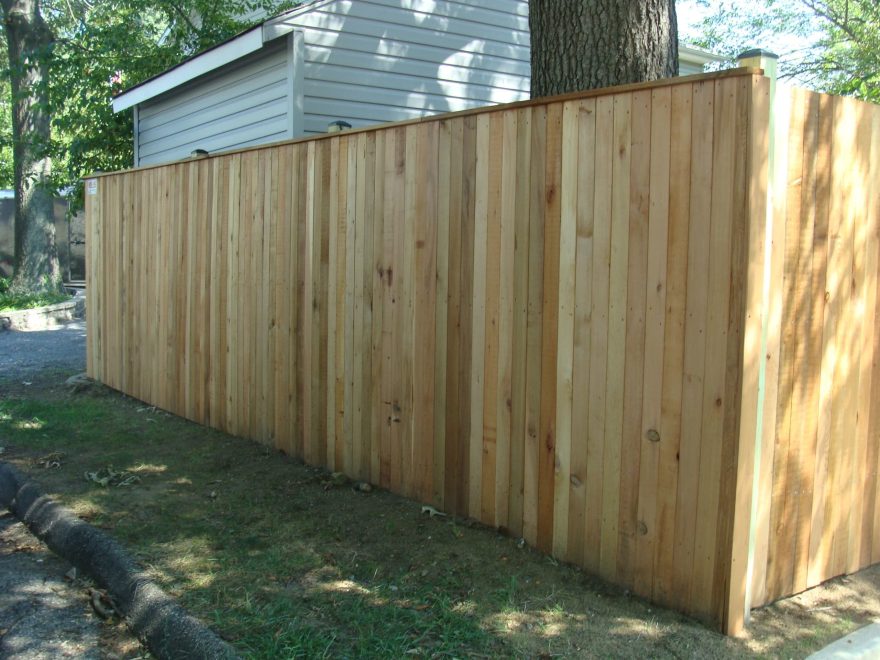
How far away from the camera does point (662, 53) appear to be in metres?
4.71

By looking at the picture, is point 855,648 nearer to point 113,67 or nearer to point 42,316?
point 113,67

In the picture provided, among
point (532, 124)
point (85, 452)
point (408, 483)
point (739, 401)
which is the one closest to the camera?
point (739, 401)

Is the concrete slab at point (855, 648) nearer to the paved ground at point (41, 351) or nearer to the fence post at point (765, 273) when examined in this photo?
the fence post at point (765, 273)

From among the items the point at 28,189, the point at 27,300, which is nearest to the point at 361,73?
the point at 27,300

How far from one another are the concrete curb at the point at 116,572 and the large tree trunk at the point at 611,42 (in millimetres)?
3341

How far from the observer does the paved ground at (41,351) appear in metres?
10.5

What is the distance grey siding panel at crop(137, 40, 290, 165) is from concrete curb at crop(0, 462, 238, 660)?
4.31 meters

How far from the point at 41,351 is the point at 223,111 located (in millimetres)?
4891

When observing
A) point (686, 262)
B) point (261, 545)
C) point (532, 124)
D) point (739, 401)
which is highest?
point (532, 124)

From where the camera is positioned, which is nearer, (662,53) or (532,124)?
(532,124)

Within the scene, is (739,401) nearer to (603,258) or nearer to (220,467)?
(603,258)

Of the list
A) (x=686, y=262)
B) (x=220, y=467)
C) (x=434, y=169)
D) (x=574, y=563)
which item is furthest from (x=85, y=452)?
(x=686, y=262)

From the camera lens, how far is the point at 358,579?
13.3 ft

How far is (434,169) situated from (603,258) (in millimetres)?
1333
